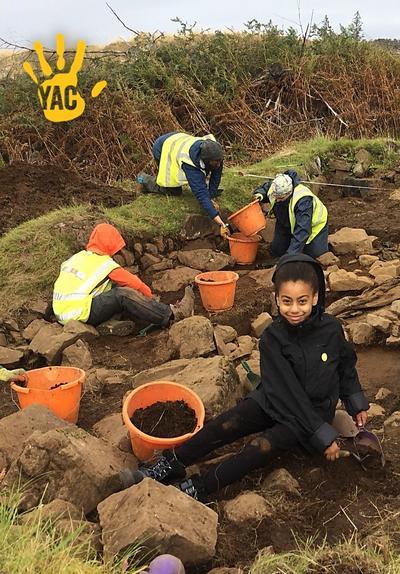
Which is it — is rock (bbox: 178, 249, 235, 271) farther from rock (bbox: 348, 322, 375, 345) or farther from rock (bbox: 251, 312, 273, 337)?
rock (bbox: 348, 322, 375, 345)

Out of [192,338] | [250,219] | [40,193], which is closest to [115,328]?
[192,338]

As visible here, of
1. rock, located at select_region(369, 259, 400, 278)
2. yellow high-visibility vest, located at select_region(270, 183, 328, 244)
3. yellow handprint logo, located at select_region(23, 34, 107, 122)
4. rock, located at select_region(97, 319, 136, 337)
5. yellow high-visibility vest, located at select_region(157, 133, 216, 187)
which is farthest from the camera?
yellow handprint logo, located at select_region(23, 34, 107, 122)

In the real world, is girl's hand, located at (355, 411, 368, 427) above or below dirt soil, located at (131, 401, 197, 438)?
above

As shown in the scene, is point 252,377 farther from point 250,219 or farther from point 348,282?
point 250,219

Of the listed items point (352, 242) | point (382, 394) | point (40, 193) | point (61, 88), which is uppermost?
point (61, 88)

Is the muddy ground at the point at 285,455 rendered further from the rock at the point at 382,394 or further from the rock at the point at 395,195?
the rock at the point at 395,195

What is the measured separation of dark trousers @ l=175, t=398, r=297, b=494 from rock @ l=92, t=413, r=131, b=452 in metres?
0.37

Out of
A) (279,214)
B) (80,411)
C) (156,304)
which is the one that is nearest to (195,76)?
(279,214)

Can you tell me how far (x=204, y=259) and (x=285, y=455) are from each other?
3.22 metres

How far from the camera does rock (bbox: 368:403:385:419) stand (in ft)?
11.0

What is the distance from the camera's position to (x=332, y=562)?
1961mm

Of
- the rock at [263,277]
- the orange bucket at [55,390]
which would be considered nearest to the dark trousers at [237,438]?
the orange bucket at [55,390]

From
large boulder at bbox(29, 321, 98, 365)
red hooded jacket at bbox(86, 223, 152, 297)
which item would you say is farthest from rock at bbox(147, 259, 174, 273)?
large boulder at bbox(29, 321, 98, 365)

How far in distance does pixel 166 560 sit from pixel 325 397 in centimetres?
122
